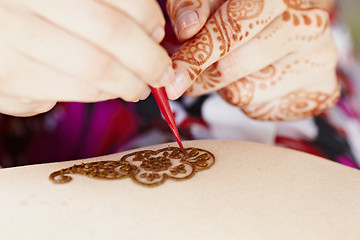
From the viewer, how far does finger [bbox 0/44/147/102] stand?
0.46 meters

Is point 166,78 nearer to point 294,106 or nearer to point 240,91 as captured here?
point 240,91

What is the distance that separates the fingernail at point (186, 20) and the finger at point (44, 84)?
0.67ft

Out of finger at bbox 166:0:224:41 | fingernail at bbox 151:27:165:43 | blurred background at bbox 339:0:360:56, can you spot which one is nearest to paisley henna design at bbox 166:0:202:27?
finger at bbox 166:0:224:41

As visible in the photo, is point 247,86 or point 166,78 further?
point 247,86

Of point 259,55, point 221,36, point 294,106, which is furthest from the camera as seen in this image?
point 294,106

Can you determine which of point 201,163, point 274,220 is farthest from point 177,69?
point 274,220

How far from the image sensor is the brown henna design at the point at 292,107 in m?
0.89

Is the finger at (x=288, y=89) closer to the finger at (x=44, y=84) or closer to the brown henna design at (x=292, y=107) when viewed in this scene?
the brown henna design at (x=292, y=107)

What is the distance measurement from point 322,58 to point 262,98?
0.15 m

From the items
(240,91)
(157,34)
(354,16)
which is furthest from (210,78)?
(354,16)

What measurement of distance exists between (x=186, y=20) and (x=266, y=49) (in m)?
0.19

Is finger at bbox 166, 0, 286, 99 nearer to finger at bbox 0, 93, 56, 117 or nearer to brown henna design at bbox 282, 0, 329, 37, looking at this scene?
brown henna design at bbox 282, 0, 329, 37

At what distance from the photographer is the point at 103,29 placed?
0.44m

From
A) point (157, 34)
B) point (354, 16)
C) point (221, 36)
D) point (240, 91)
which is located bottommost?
point (354, 16)
